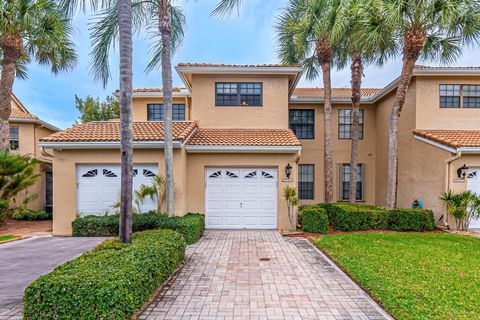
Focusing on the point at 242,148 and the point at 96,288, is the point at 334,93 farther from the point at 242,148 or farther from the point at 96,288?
the point at 96,288

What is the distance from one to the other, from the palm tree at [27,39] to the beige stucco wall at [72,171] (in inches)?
191

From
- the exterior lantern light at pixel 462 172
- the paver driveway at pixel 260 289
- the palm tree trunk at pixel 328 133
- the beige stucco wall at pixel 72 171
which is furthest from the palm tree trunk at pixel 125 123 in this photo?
the exterior lantern light at pixel 462 172

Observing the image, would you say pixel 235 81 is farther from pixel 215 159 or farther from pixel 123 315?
pixel 123 315

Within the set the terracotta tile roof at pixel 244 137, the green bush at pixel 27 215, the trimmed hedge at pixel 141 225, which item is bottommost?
the green bush at pixel 27 215

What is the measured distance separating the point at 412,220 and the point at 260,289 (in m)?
8.92

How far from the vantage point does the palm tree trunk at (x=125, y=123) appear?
Answer: 607cm

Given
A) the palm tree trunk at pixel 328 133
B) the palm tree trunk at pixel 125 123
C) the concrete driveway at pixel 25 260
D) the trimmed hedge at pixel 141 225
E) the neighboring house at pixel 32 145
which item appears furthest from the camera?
the neighboring house at pixel 32 145

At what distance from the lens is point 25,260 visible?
275 inches

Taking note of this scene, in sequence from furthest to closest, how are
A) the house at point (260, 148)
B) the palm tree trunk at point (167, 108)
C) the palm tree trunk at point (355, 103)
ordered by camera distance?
the palm tree trunk at point (355, 103), the house at point (260, 148), the palm tree trunk at point (167, 108)

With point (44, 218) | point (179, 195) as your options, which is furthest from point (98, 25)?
point (44, 218)

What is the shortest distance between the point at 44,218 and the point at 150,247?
12.7 metres

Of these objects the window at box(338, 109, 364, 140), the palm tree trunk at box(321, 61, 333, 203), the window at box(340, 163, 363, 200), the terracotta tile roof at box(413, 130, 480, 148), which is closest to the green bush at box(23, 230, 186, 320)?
the palm tree trunk at box(321, 61, 333, 203)

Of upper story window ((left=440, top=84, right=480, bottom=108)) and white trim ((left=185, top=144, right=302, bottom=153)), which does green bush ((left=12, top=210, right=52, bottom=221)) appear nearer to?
white trim ((left=185, top=144, right=302, bottom=153))

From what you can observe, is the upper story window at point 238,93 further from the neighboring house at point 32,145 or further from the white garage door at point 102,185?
the neighboring house at point 32,145
